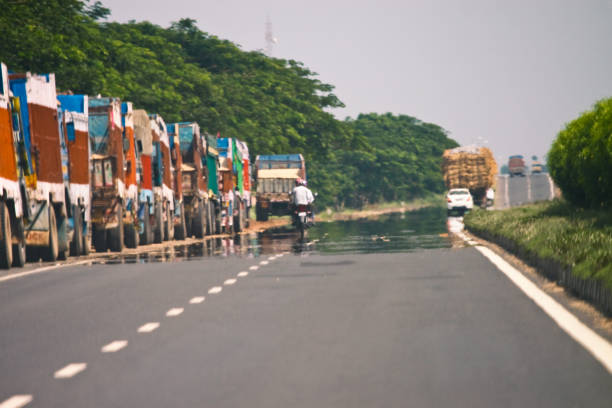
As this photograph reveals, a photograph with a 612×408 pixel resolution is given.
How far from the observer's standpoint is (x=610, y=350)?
27.1 ft

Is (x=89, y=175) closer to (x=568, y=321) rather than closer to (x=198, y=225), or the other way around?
(x=198, y=225)

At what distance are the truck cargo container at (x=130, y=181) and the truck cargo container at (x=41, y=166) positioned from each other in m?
3.89

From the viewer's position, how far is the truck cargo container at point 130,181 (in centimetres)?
2503

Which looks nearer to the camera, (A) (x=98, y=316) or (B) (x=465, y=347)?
(B) (x=465, y=347)

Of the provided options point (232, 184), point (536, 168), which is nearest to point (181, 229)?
point (232, 184)

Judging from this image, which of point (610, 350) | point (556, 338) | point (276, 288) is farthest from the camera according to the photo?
point (276, 288)

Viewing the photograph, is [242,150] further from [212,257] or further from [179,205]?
[212,257]

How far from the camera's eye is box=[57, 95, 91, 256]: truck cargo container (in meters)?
21.2

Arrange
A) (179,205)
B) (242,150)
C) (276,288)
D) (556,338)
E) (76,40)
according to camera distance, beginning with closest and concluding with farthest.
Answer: (556,338)
(276,288)
(179,205)
(76,40)
(242,150)

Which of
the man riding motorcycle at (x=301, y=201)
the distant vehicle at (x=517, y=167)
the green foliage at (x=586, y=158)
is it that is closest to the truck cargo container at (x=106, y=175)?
the man riding motorcycle at (x=301, y=201)

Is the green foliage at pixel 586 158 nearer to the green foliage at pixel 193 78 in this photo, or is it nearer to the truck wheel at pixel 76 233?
the truck wheel at pixel 76 233

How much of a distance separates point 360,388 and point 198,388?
1.03m

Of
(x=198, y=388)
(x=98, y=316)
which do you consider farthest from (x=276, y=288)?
(x=198, y=388)

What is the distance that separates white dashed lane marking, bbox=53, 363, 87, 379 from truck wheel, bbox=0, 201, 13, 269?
963 centimetres
